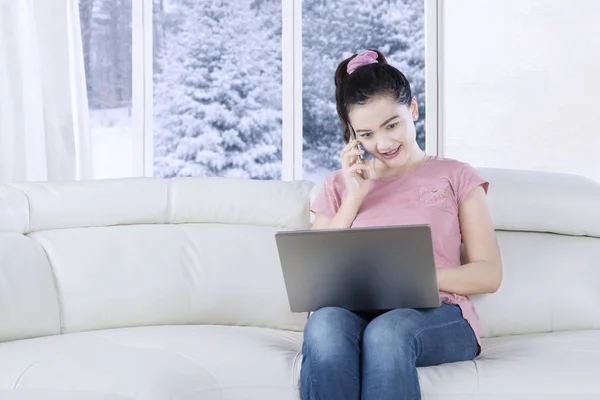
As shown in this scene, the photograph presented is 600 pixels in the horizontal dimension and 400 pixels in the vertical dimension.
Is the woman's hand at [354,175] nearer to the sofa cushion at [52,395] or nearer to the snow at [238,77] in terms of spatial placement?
the sofa cushion at [52,395]

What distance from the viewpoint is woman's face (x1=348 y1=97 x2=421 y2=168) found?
1935 millimetres

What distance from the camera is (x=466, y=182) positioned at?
1.94 m

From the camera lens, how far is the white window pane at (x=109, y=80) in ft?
13.2

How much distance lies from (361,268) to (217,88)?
2.69m

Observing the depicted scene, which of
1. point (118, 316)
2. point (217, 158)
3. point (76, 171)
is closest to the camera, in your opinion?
point (118, 316)

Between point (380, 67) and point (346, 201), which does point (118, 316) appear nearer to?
point (346, 201)

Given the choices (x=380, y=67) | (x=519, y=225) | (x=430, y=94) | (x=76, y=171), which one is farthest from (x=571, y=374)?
(x=430, y=94)

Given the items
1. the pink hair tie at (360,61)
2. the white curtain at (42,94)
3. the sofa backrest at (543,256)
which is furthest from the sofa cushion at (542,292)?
the white curtain at (42,94)

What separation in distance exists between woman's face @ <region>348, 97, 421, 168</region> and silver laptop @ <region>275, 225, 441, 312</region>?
1.37 feet

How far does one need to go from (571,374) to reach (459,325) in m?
0.24

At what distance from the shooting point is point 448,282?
71.4 inches

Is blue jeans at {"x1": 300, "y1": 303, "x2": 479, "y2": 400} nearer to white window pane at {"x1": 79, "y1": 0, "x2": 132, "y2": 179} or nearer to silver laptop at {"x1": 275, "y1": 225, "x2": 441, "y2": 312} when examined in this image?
silver laptop at {"x1": 275, "y1": 225, "x2": 441, "y2": 312}

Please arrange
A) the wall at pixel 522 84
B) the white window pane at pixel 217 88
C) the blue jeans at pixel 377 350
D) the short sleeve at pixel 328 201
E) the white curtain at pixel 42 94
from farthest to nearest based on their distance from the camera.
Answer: the white window pane at pixel 217 88 → the wall at pixel 522 84 → the white curtain at pixel 42 94 → the short sleeve at pixel 328 201 → the blue jeans at pixel 377 350

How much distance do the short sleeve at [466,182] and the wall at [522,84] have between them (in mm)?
2150
